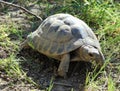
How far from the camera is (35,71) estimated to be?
3.60 metres

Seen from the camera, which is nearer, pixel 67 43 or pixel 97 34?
pixel 67 43

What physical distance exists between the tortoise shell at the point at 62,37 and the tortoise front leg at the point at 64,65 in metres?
0.05

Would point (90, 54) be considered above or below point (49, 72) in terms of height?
above

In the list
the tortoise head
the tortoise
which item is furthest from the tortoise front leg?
the tortoise head

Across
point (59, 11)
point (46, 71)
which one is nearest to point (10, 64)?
point (46, 71)

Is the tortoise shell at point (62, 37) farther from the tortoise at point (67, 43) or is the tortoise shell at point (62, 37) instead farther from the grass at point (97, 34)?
the grass at point (97, 34)

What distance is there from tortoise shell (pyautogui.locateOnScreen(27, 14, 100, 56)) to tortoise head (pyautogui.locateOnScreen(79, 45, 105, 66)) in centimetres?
4

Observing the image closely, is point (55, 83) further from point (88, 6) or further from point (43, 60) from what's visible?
point (88, 6)

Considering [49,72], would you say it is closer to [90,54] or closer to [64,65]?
[64,65]

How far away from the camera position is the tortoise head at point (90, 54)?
348 cm

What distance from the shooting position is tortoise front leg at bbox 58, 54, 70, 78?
3.49m

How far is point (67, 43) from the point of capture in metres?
3.53

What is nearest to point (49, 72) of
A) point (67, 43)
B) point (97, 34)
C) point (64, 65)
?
point (64, 65)

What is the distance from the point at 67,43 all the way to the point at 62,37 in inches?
3.0
